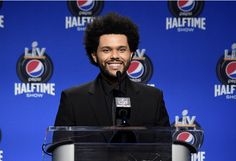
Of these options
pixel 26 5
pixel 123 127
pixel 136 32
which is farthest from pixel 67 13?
pixel 123 127

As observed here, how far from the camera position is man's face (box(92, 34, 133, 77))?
1.70 m

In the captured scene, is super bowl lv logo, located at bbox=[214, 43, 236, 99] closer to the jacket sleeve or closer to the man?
the man

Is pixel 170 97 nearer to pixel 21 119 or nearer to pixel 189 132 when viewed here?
pixel 21 119

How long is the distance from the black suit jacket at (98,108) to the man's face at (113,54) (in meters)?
0.10

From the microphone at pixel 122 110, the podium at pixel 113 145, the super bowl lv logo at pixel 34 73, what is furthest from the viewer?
the super bowl lv logo at pixel 34 73

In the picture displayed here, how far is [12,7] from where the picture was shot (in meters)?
3.17

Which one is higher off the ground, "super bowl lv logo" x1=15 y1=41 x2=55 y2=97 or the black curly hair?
"super bowl lv logo" x1=15 y1=41 x2=55 y2=97

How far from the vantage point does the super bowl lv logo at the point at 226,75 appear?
315cm

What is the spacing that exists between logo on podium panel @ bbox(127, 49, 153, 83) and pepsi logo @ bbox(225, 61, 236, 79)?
0.46 metres

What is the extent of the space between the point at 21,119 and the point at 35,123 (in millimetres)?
88

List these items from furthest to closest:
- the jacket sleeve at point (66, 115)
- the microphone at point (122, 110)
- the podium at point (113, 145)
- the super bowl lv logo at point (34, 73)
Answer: the super bowl lv logo at point (34, 73) < the jacket sleeve at point (66, 115) < the microphone at point (122, 110) < the podium at point (113, 145)

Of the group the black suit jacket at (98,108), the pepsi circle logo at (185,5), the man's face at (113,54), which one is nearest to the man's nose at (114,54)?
the man's face at (113,54)

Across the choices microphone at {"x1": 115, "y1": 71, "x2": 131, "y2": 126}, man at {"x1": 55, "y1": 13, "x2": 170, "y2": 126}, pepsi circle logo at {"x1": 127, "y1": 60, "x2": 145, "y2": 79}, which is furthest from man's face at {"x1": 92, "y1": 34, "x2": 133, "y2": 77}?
pepsi circle logo at {"x1": 127, "y1": 60, "x2": 145, "y2": 79}

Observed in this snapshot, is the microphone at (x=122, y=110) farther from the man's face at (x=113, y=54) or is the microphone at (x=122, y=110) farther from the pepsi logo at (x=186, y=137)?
the man's face at (x=113, y=54)
